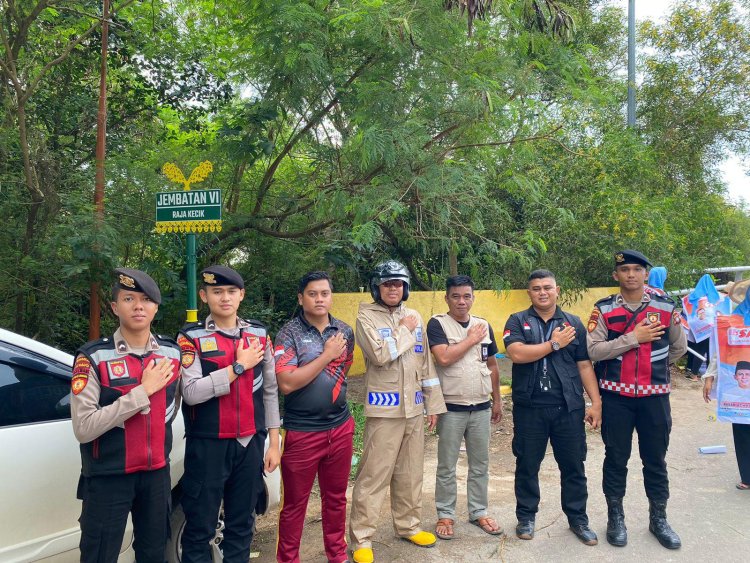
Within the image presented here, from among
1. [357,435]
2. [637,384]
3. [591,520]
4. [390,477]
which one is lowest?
[591,520]

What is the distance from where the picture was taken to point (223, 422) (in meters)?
3.02

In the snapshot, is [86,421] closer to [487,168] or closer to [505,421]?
[487,168]

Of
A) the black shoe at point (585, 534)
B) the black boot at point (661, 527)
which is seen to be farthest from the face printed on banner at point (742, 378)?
the black shoe at point (585, 534)

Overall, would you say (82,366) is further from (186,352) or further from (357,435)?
(357,435)

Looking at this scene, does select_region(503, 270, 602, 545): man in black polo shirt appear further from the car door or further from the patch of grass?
the car door

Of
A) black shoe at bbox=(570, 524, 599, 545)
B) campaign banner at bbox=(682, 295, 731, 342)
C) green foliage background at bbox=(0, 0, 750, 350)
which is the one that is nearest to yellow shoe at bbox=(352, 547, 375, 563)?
black shoe at bbox=(570, 524, 599, 545)

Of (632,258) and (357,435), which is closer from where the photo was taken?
(632,258)

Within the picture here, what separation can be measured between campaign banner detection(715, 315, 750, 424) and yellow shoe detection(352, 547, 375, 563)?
3.19m

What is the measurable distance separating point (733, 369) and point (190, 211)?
15.2ft

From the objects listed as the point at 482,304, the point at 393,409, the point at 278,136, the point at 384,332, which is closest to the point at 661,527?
the point at 393,409

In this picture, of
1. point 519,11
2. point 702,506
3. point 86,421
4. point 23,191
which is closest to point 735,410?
point 702,506

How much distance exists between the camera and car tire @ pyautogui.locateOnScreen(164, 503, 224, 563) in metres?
3.41

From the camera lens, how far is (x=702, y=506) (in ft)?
15.2

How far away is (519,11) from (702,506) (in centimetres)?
463
